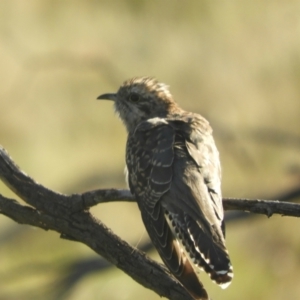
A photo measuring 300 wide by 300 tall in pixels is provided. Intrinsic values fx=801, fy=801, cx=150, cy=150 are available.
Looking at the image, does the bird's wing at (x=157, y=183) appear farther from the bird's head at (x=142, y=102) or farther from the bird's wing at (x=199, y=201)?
the bird's head at (x=142, y=102)

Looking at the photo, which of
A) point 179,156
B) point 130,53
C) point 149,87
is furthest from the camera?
point 130,53

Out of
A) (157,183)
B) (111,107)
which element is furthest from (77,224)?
(111,107)

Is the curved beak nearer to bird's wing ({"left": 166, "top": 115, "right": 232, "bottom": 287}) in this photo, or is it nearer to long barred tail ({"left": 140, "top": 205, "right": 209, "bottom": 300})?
bird's wing ({"left": 166, "top": 115, "right": 232, "bottom": 287})

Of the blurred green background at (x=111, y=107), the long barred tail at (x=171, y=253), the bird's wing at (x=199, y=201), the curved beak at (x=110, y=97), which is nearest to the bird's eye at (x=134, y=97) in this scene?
the curved beak at (x=110, y=97)

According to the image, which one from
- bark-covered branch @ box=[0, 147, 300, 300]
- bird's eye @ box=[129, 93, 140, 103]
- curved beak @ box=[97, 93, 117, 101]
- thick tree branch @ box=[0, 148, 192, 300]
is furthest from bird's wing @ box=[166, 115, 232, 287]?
curved beak @ box=[97, 93, 117, 101]

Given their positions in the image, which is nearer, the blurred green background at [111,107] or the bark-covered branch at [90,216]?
the bark-covered branch at [90,216]

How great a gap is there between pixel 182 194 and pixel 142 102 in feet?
6.53

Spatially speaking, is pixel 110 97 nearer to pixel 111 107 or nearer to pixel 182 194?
pixel 182 194

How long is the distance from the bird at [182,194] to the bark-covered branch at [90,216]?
149 millimetres

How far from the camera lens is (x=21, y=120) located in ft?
51.6

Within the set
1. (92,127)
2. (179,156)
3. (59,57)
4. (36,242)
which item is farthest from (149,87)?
(59,57)

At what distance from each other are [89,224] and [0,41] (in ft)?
40.3

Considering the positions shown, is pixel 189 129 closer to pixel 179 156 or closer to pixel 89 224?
pixel 179 156

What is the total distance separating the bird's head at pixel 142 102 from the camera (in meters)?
6.89
